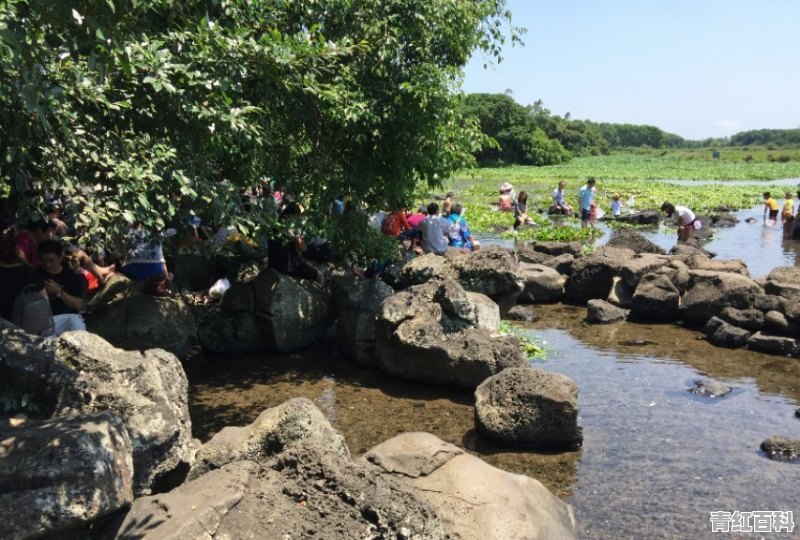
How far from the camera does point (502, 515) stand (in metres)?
5.16

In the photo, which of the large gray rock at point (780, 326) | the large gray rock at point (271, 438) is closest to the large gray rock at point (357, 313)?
the large gray rock at point (271, 438)

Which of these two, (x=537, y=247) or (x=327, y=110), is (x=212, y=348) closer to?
(x=327, y=110)

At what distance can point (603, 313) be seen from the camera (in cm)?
1311

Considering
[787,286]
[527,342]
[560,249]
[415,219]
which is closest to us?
[527,342]

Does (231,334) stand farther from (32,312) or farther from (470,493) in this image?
(470,493)

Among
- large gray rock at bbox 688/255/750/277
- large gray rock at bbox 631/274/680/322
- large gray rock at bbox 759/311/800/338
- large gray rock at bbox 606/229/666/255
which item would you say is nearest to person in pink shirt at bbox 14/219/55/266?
large gray rock at bbox 631/274/680/322

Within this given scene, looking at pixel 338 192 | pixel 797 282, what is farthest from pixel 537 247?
pixel 338 192

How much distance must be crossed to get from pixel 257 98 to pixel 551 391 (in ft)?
17.7

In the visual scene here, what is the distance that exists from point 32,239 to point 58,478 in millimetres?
6596

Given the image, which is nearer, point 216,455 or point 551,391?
point 216,455

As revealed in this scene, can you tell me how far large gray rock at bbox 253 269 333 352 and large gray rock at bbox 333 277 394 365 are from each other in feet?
1.11

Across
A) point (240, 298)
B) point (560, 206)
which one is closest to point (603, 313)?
point (240, 298)

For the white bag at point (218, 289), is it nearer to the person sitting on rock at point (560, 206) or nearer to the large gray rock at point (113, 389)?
the large gray rock at point (113, 389)
